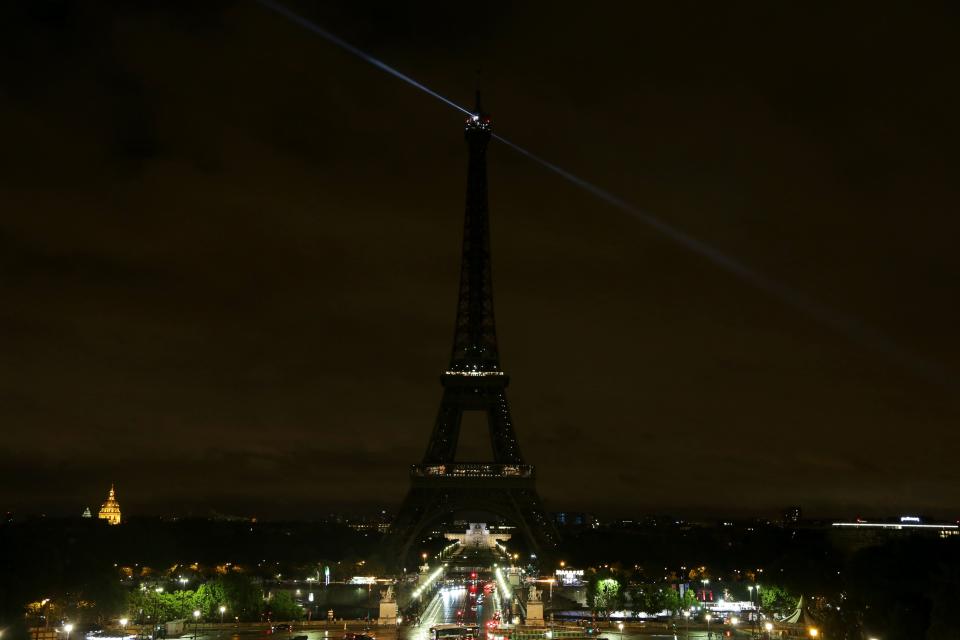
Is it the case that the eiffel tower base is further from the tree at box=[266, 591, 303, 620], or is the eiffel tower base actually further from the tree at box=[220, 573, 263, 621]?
the tree at box=[220, 573, 263, 621]

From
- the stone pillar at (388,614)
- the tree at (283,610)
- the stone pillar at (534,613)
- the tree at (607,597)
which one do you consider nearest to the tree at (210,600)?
the tree at (283,610)

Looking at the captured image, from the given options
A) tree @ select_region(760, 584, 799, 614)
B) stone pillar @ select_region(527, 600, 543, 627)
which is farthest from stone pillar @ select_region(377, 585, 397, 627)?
tree @ select_region(760, 584, 799, 614)

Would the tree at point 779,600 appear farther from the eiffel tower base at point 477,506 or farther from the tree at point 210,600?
the tree at point 210,600

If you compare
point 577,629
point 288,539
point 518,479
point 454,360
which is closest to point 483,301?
point 454,360

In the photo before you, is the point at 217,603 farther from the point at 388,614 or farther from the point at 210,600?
the point at 388,614

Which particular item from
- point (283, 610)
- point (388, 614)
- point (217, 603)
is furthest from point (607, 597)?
point (217, 603)

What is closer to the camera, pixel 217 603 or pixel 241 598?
pixel 217 603
